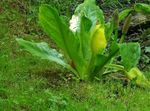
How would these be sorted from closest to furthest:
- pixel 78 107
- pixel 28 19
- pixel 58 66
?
pixel 78 107 < pixel 58 66 < pixel 28 19

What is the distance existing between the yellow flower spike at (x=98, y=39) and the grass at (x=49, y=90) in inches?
17.1

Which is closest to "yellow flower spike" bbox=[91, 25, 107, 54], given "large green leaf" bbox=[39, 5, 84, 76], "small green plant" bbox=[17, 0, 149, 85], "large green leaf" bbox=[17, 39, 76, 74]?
"small green plant" bbox=[17, 0, 149, 85]

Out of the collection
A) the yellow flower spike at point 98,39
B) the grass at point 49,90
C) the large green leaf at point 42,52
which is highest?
the yellow flower spike at point 98,39

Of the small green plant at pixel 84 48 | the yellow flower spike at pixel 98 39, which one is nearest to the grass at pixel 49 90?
the small green plant at pixel 84 48

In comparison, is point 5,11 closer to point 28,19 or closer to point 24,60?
point 28,19

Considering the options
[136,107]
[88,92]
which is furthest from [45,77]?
[136,107]

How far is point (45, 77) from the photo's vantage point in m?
5.93

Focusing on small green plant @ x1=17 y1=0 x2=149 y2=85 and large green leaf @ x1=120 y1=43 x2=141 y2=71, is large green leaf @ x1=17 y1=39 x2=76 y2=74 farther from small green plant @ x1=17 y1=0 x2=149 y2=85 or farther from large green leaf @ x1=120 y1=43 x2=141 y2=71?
large green leaf @ x1=120 y1=43 x2=141 y2=71

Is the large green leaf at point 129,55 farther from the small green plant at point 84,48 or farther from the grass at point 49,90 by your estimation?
the grass at point 49,90

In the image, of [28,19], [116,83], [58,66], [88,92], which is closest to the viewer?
[88,92]

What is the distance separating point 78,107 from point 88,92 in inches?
19.6

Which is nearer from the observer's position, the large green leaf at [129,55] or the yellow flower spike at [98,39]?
the yellow flower spike at [98,39]

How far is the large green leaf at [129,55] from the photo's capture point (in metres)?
5.87

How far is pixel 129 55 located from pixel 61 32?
960mm
